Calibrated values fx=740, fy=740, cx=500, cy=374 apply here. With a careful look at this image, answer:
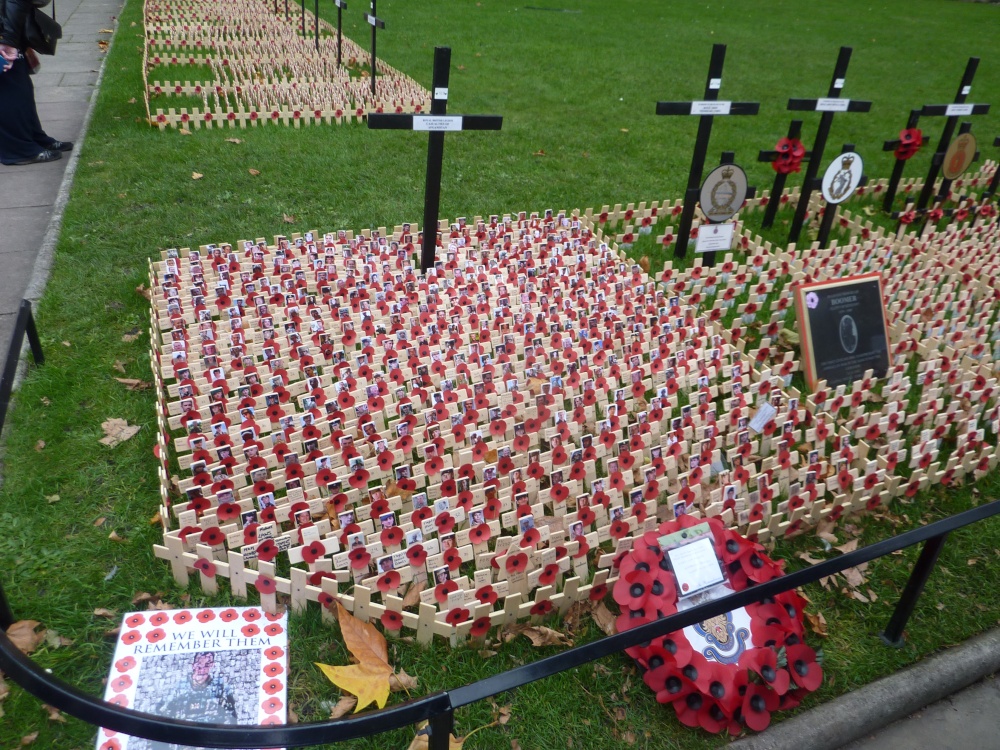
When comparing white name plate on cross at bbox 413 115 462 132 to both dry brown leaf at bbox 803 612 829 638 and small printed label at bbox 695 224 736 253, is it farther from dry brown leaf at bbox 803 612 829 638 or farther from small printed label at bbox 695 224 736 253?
dry brown leaf at bbox 803 612 829 638

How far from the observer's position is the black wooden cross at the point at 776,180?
279 inches

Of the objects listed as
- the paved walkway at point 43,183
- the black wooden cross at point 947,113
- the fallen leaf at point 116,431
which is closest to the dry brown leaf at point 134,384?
the fallen leaf at point 116,431

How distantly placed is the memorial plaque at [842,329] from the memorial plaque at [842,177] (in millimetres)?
1833

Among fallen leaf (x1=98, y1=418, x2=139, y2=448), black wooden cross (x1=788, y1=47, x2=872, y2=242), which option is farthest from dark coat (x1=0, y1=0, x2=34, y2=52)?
black wooden cross (x1=788, y1=47, x2=872, y2=242)

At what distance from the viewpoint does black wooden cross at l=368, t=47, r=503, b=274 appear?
5473mm

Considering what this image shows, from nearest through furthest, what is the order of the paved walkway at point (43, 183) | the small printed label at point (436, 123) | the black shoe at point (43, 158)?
1. the small printed label at point (436, 123)
2. the paved walkway at point (43, 183)
3. the black shoe at point (43, 158)

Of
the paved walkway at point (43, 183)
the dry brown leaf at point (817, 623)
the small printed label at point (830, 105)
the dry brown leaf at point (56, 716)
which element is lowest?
the dry brown leaf at point (56, 716)

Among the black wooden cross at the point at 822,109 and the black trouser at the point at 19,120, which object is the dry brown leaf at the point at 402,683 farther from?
the black trouser at the point at 19,120

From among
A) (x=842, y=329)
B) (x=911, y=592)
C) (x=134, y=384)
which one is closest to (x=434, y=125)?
(x=134, y=384)

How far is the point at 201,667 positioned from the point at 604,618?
1.77 meters

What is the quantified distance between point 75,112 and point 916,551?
35.7ft

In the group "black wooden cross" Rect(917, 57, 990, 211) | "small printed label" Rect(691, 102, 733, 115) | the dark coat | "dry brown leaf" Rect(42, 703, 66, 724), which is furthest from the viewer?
"black wooden cross" Rect(917, 57, 990, 211)

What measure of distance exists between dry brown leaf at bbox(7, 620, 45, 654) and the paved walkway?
230 centimetres

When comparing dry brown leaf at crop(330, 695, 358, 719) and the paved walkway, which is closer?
dry brown leaf at crop(330, 695, 358, 719)
